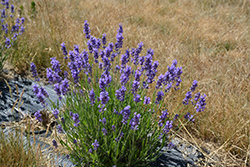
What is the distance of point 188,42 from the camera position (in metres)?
4.75

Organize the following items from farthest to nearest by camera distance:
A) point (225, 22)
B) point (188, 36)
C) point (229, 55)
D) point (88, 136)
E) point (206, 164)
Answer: point (225, 22)
point (188, 36)
point (229, 55)
point (206, 164)
point (88, 136)

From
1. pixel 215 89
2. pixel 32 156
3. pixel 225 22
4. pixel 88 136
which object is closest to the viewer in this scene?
pixel 32 156

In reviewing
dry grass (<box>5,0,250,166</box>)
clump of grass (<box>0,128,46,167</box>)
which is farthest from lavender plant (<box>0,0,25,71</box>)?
clump of grass (<box>0,128,46,167</box>)

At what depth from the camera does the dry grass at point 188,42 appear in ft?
8.19

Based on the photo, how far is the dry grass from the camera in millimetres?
2496

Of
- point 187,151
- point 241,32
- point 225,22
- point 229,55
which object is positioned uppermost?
point 225,22

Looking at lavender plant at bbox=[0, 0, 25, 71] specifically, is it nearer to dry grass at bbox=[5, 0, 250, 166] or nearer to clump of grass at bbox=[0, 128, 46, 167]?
dry grass at bbox=[5, 0, 250, 166]

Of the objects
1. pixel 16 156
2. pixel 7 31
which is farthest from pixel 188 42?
pixel 16 156

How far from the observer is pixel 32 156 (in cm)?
167

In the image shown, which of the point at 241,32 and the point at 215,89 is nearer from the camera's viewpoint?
the point at 215,89

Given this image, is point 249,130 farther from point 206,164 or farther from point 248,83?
point 248,83

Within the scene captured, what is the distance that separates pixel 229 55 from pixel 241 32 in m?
1.48

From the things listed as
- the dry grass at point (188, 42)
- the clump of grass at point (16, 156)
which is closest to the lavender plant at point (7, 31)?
the dry grass at point (188, 42)

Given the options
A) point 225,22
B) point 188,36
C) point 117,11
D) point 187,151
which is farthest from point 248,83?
point 117,11
